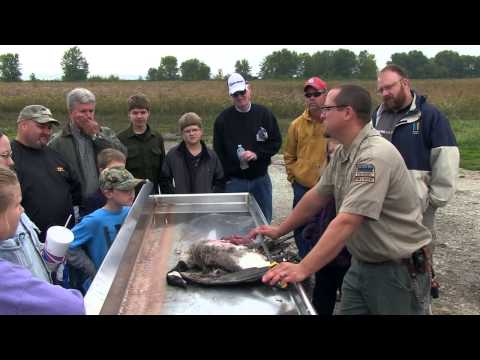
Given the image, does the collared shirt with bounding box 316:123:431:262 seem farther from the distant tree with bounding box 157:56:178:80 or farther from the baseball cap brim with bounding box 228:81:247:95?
the distant tree with bounding box 157:56:178:80

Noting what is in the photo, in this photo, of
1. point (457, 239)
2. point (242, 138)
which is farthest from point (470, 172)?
point (242, 138)

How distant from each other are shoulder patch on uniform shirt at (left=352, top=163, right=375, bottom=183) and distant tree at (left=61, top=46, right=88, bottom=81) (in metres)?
63.1

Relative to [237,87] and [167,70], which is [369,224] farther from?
[167,70]

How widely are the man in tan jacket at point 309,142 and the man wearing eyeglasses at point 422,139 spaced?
3.11ft

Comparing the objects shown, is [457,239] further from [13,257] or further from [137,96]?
[13,257]

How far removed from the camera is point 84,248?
3350mm

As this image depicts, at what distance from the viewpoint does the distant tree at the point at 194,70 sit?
6041cm

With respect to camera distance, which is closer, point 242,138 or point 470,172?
point 242,138

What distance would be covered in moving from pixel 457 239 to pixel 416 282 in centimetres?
468

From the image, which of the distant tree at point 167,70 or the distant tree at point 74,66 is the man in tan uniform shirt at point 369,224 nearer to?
the distant tree at point 74,66

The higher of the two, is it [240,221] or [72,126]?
[72,126]

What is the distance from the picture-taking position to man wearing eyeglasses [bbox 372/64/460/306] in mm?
3510

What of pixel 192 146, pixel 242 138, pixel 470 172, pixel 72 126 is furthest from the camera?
pixel 470 172
